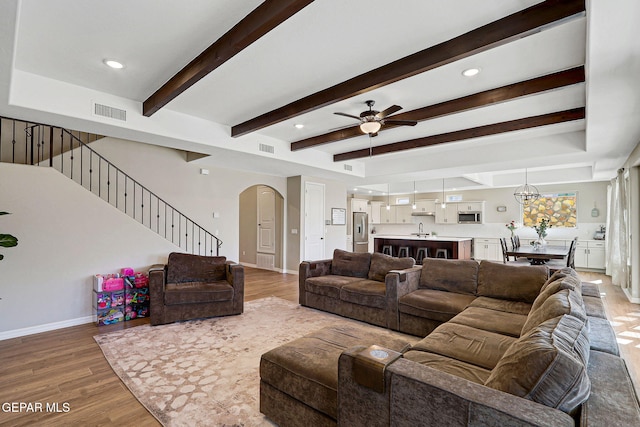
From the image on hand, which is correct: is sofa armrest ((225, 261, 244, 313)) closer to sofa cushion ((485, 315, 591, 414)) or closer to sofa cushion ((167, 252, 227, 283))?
sofa cushion ((167, 252, 227, 283))

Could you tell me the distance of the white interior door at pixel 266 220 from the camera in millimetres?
8430

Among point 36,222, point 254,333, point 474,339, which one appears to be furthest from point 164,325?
point 474,339

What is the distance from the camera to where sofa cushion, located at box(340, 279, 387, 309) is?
3.93 metres

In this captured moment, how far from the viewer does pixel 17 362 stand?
3002 mm

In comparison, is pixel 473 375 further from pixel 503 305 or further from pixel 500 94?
pixel 500 94

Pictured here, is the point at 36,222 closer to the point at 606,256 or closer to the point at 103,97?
the point at 103,97

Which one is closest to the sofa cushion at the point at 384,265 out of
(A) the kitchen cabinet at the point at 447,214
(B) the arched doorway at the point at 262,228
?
(B) the arched doorway at the point at 262,228

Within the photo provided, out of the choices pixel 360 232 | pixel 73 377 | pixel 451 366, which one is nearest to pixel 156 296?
pixel 73 377

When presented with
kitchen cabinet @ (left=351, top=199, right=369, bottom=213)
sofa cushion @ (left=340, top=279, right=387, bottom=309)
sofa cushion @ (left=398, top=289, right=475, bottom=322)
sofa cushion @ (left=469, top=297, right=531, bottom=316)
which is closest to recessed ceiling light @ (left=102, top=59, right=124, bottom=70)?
sofa cushion @ (left=340, top=279, right=387, bottom=309)

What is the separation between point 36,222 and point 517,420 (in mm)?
5059

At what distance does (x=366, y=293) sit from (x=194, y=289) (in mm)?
2301

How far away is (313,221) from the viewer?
7973 millimetres

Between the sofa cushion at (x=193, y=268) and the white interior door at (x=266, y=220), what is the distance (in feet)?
11.6

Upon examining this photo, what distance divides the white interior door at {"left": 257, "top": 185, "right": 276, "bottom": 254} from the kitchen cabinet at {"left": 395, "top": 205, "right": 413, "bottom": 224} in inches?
221
